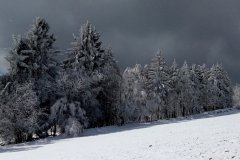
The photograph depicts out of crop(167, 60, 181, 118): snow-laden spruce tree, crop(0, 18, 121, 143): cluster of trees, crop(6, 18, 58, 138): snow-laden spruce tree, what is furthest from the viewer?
crop(167, 60, 181, 118): snow-laden spruce tree

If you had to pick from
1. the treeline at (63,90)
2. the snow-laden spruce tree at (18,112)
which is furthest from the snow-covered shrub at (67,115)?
the snow-laden spruce tree at (18,112)

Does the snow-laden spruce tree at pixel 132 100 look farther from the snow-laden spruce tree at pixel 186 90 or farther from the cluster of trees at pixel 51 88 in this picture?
the snow-laden spruce tree at pixel 186 90

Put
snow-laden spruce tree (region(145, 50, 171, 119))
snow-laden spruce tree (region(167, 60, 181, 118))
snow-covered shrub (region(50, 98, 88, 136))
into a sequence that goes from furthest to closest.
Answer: snow-laden spruce tree (region(167, 60, 181, 118)), snow-laden spruce tree (region(145, 50, 171, 119)), snow-covered shrub (region(50, 98, 88, 136))

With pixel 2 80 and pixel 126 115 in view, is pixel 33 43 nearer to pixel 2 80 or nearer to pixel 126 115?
pixel 2 80

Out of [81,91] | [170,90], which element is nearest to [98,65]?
[81,91]

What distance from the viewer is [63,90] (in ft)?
160

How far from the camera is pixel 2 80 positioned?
4741 centimetres

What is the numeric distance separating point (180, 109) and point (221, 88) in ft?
51.8

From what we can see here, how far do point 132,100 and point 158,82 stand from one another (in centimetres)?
1578

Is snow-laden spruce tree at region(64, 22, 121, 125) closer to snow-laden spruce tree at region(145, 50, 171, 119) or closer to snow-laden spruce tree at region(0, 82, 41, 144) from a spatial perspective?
snow-laden spruce tree at region(0, 82, 41, 144)

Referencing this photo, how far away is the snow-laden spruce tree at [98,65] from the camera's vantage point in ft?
186

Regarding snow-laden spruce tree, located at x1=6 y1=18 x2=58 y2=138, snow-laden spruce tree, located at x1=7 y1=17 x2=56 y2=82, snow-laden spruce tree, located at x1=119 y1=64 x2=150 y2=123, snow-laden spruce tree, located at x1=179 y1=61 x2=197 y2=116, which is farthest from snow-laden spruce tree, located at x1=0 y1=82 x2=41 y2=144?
snow-laden spruce tree, located at x1=179 y1=61 x2=197 y2=116

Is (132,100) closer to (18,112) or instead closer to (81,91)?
(81,91)

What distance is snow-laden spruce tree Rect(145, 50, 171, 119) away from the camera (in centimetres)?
7462
